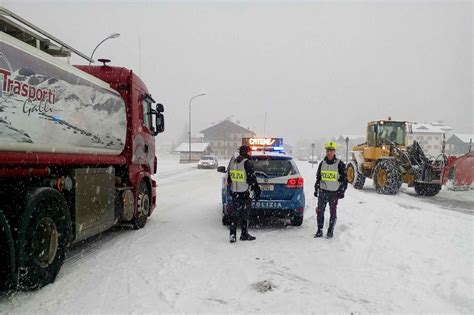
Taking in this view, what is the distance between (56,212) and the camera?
196 inches

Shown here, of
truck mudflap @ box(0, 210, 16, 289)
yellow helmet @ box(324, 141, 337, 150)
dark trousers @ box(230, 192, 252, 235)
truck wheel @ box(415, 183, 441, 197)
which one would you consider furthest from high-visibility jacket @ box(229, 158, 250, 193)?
truck wheel @ box(415, 183, 441, 197)

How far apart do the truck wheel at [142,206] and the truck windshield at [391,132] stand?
40.0ft

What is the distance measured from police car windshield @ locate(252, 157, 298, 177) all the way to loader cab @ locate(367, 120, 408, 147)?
10619 millimetres

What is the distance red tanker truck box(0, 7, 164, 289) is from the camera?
13.5ft

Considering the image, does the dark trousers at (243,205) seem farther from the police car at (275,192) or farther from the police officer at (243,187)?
the police car at (275,192)

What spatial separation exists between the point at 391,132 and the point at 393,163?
234 centimetres

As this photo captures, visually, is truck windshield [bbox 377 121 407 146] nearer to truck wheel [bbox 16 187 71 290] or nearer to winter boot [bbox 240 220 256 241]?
winter boot [bbox 240 220 256 241]

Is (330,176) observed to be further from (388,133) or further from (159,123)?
(388,133)

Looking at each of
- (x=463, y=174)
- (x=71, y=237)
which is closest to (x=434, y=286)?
(x=71, y=237)

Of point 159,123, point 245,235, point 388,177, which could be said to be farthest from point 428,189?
point 159,123

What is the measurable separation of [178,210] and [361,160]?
10555mm

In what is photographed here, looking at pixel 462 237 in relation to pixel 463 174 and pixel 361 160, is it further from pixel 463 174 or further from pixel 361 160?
pixel 361 160

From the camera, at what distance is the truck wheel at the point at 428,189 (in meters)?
16.0

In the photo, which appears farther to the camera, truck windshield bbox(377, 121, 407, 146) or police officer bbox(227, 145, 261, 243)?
truck windshield bbox(377, 121, 407, 146)
